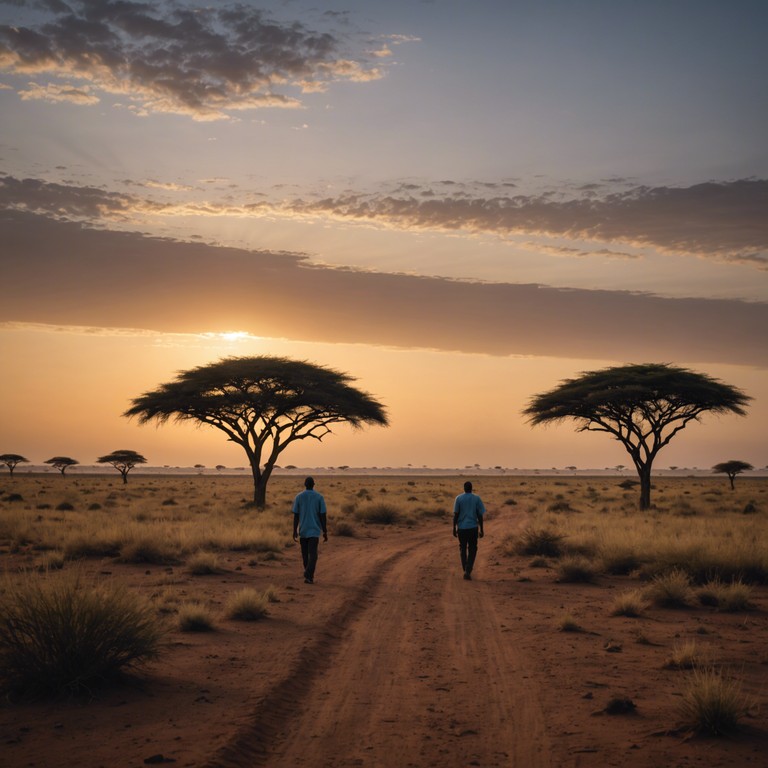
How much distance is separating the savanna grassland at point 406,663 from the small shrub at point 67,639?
3 cm

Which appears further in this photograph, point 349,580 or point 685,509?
point 685,509

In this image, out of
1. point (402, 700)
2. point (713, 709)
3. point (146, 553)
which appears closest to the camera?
point (713, 709)

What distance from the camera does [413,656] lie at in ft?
35.6

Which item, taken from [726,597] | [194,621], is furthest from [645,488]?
[194,621]

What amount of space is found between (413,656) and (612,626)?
4209 mm

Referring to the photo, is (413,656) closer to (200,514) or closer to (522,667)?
(522,667)

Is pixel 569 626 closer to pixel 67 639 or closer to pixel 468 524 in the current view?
pixel 468 524

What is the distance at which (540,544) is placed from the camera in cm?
2384

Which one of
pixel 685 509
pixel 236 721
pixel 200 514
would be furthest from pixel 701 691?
pixel 685 509

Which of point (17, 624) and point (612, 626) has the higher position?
point (17, 624)

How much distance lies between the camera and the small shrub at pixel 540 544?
23.8 meters

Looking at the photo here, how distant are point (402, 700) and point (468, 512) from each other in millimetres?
10733

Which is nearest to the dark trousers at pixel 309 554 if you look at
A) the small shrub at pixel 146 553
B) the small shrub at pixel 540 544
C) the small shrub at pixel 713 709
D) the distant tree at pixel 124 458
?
the small shrub at pixel 146 553

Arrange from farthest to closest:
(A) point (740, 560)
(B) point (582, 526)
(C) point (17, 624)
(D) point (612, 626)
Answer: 1. (B) point (582, 526)
2. (A) point (740, 560)
3. (D) point (612, 626)
4. (C) point (17, 624)
